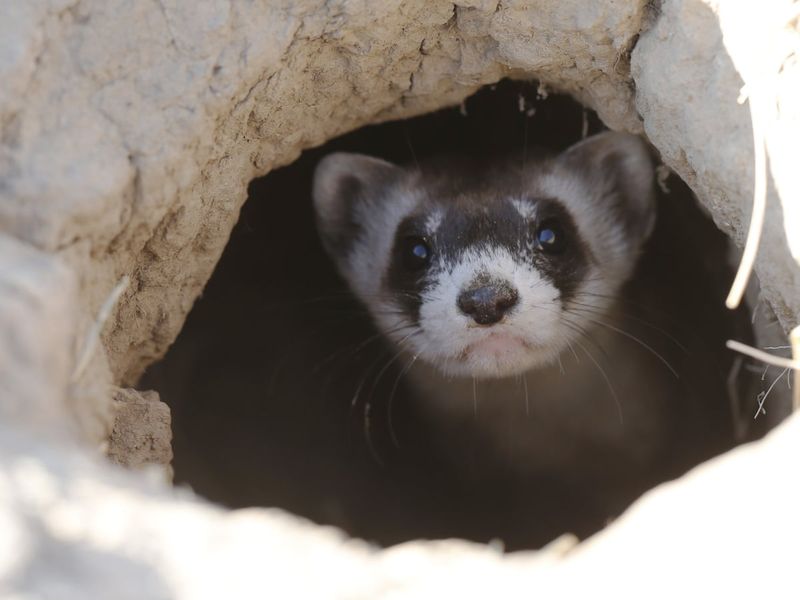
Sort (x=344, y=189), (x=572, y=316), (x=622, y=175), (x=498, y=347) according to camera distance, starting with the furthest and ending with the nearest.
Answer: (x=344, y=189), (x=622, y=175), (x=572, y=316), (x=498, y=347)

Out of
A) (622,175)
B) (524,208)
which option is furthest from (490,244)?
(622,175)

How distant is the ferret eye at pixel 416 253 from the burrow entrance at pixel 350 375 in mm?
430

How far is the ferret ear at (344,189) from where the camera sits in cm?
323

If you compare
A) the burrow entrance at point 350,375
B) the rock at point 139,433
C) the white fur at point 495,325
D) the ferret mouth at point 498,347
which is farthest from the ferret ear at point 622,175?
the rock at point 139,433

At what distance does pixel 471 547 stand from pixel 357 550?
0.72 feet

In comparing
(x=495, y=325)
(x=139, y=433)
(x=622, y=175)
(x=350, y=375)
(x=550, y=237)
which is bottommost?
(x=350, y=375)

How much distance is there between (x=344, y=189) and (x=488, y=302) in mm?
1064

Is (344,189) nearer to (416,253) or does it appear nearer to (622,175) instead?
(416,253)

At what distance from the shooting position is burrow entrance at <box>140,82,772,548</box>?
317cm

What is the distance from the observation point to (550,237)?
9.29ft

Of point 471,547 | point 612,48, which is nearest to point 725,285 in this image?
point 612,48

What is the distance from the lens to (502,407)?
10.5ft

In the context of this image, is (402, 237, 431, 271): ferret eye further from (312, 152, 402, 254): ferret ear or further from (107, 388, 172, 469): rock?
(107, 388, 172, 469): rock

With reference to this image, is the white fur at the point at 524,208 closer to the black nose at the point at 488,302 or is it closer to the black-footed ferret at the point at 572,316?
the black-footed ferret at the point at 572,316
